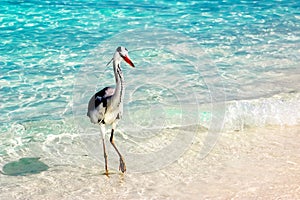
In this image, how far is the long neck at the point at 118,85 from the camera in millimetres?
4562

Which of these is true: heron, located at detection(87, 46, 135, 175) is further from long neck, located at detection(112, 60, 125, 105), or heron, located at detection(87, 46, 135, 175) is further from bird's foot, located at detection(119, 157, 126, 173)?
bird's foot, located at detection(119, 157, 126, 173)

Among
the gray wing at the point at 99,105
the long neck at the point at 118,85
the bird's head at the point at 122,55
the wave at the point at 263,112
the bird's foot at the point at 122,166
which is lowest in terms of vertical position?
the wave at the point at 263,112

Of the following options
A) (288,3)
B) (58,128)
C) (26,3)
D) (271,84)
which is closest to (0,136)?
(58,128)

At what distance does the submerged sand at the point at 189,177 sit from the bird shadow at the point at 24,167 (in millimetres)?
61

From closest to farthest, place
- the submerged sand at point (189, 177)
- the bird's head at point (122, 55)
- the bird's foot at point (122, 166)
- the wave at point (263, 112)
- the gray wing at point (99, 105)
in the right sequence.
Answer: the bird's head at point (122, 55)
the submerged sand at point (189, 177)
the gray wing at point (99, 105)
the bird's foot at point (122, 166)
the wave at point (263, 112)

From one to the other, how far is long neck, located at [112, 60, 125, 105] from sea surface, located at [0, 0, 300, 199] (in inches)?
28.1

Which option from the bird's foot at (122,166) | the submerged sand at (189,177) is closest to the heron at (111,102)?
the bird's foot at (122,166)

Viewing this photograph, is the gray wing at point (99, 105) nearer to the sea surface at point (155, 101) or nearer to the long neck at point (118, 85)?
the long neck at point (118, 85)

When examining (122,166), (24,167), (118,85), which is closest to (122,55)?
(118,85)

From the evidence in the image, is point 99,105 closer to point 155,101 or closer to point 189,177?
point 189,177

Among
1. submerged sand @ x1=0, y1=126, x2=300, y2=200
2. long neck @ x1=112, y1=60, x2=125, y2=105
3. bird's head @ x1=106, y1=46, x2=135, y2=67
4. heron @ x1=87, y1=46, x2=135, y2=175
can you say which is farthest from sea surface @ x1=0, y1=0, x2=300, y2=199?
bird's head @ x1=106, y1=46, x2=135, y2=67

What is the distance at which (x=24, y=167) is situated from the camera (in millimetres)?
5223

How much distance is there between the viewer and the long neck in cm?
456

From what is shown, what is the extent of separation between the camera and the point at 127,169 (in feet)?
16.9
